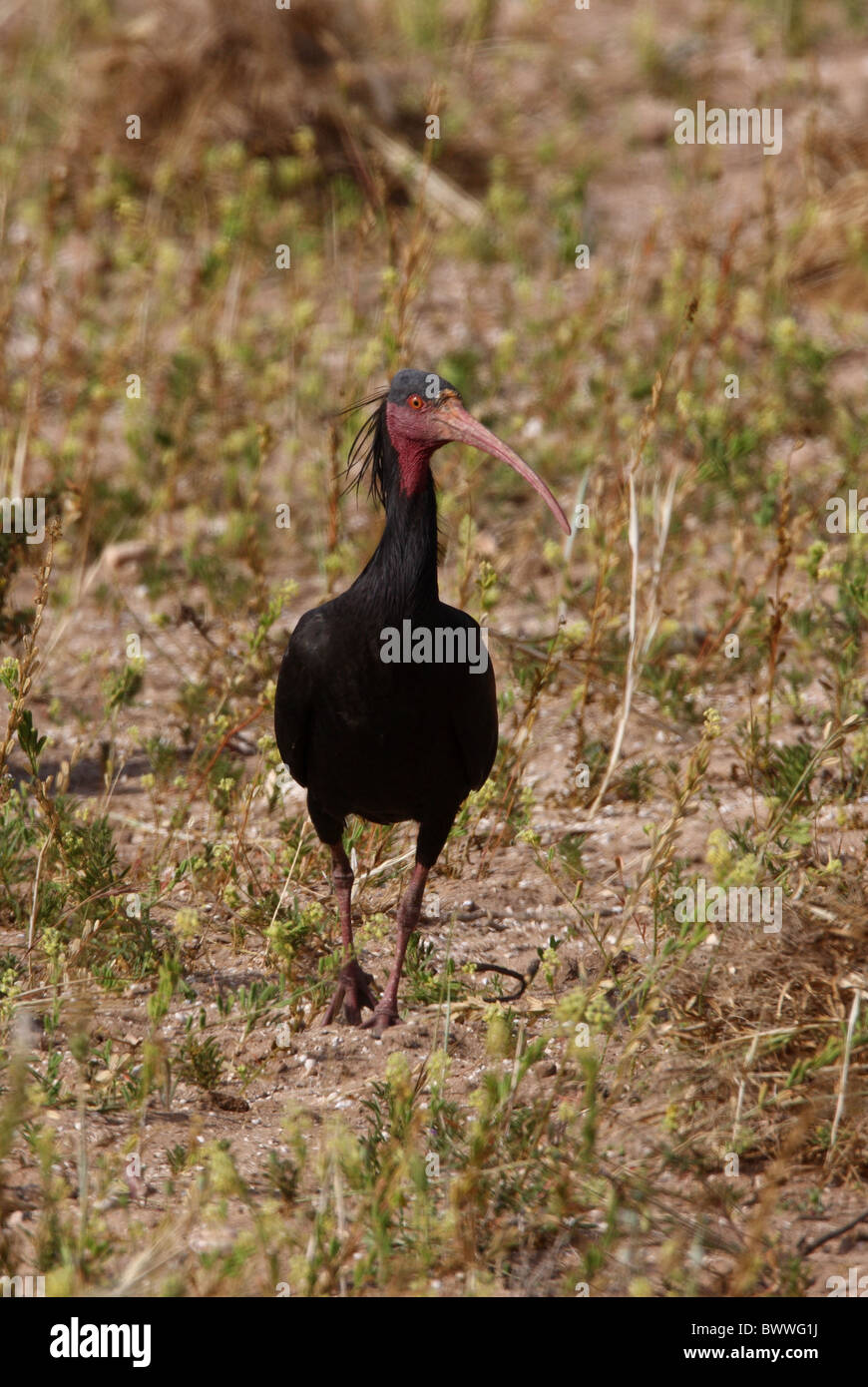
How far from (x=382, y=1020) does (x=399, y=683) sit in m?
1.07

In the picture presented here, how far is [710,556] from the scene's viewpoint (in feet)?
23.6

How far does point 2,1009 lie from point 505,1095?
1437mm

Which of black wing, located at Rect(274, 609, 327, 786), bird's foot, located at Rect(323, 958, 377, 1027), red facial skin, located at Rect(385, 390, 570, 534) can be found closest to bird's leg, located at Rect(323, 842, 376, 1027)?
bird's foot, located at Rect(323, 958, 377, 1027)

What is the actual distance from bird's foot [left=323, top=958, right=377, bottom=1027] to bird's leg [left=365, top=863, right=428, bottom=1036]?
0.05 metres

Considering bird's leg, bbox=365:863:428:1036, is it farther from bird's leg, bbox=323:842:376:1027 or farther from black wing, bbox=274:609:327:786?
black wing, bbox=274:609:327:786

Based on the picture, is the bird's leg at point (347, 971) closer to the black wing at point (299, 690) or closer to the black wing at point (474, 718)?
the black wing at point (299, 690)

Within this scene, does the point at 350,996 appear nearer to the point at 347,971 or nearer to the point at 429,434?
the point at 347,971

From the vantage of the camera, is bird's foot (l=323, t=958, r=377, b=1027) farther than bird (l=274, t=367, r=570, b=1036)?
Yes

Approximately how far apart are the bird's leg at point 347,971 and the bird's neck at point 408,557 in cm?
88

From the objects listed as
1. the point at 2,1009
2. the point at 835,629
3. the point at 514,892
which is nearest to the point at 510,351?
the point at 835,629

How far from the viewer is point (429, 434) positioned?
4359 mm

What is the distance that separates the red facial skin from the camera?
4.31 m

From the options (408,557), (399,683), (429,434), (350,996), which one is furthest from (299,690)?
(350,996)
